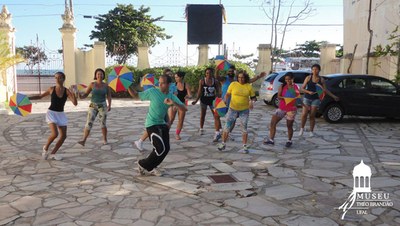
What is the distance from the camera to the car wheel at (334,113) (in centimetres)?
1111

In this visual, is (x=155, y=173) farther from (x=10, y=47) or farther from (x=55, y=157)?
(x=10, y=47)

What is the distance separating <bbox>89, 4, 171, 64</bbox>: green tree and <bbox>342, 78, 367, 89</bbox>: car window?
21.5 metres

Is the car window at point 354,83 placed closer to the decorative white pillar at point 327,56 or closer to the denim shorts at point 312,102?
the denim shorts at point 312,102

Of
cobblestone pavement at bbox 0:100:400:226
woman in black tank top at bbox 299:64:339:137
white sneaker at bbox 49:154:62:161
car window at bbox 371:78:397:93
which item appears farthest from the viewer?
car window at bbox 371:78:397:93

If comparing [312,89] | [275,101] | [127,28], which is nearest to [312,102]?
[312,89]

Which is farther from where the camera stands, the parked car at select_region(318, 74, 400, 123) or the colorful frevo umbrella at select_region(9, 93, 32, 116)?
the parked car at select_region(318, 74, 400, 123)

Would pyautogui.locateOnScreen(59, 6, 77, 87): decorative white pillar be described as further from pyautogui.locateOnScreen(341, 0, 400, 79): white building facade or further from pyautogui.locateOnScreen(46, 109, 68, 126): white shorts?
pyautogui.locateOnScreen(341, 0, 400, 79): white building facade

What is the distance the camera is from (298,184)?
18.4 feet

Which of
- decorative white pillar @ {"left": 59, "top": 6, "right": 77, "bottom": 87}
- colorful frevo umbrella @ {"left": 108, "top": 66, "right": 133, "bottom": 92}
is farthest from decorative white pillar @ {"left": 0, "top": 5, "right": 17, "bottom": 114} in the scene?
colorful frevo umbrella @ {"left": 108, "top": 66, "right": 133, "bottom": 92}

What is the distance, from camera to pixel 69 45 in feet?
62.5

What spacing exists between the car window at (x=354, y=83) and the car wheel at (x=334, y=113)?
0.66 meters

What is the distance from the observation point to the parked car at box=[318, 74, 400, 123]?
11070 millimetres

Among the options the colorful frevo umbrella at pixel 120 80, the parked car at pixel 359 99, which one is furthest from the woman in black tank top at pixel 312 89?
the colorful frevo umbrella at pixel 120 80

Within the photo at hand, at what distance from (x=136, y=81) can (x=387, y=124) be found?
12.9 meters
